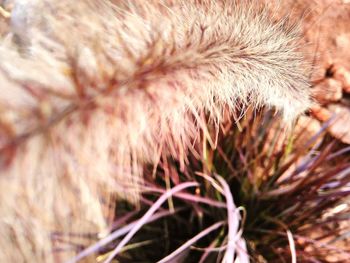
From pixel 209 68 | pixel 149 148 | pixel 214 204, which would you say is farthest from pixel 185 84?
pixel 214 204

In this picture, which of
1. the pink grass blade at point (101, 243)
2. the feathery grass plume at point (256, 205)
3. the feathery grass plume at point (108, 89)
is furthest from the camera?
the feathery grass plume at point (256, 205)

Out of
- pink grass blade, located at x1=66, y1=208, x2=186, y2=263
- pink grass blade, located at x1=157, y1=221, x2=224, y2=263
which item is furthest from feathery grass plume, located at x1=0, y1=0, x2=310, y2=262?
pink grass blade, located at x1=157, y1=221, x2=224, y2=263

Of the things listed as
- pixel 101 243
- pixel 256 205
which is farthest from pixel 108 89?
→ pixel 256 205

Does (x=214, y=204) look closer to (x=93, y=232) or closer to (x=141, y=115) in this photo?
(x=93, y=232)

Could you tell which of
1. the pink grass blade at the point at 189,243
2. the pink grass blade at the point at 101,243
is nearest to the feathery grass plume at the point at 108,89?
the pink grass blade at the point at 101,243

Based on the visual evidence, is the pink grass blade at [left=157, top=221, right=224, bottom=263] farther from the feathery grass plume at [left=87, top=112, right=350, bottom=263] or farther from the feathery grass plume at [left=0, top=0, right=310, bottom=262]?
the feathery grass plume at [left=0, top=0, right=310, bottom=262]

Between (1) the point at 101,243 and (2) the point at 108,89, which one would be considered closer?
(2) the point at 108,89

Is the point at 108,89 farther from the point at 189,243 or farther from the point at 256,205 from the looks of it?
the point at 256,205

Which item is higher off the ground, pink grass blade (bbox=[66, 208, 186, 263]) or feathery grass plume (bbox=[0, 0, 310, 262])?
feathery grass plume (bbox=[0, 0, 310, 262])

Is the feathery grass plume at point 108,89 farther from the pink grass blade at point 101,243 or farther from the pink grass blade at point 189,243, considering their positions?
the pink grass blade at point 189,243
